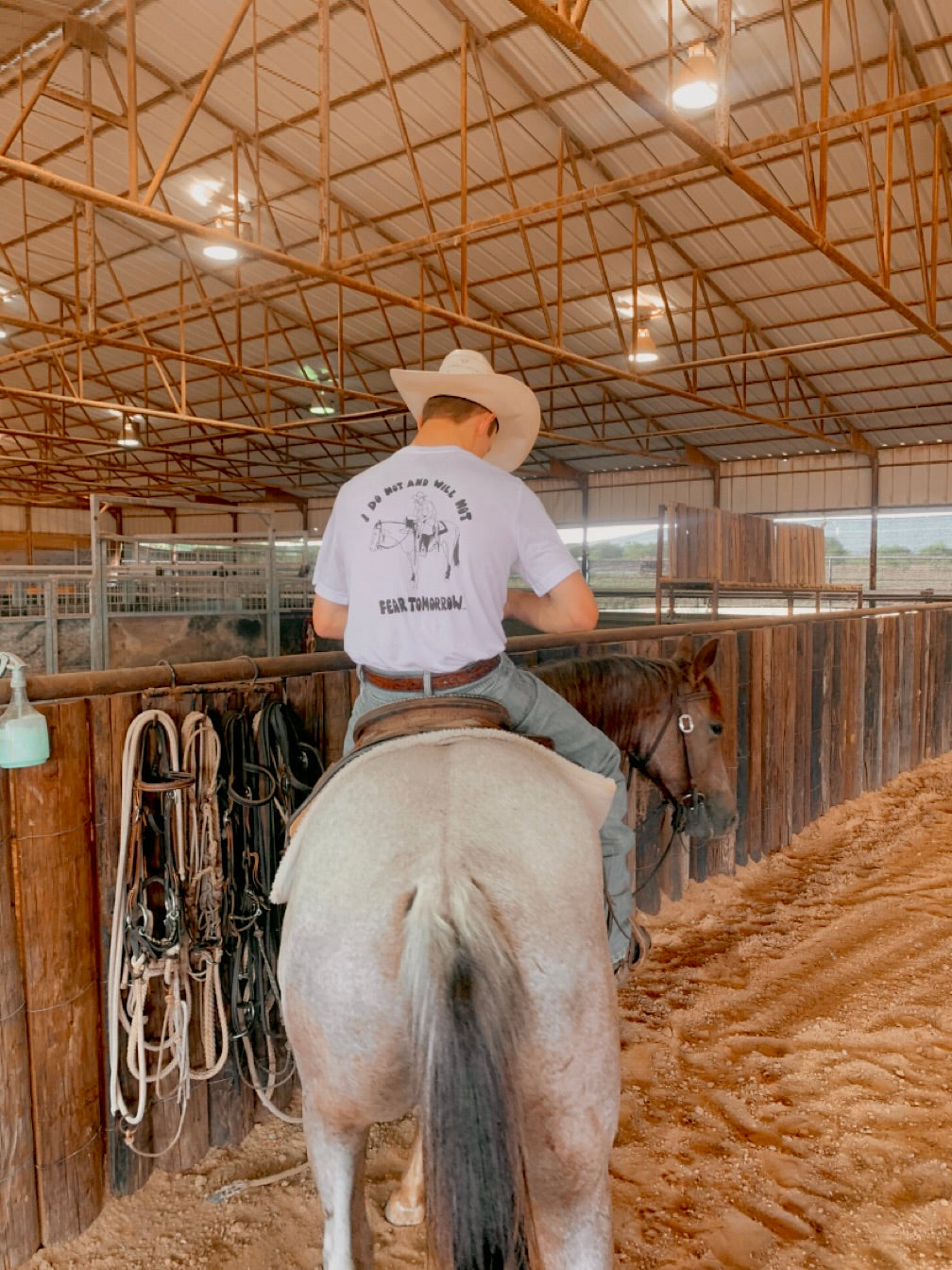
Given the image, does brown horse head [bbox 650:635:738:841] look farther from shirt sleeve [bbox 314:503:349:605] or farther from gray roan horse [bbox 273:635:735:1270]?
gray roan horse [bbox 273:635:735:1270]

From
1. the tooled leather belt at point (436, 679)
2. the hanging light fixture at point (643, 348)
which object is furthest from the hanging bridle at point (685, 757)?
the hanging light fixture at point (643, 348)

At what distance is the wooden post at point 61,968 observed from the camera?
7.49 ft

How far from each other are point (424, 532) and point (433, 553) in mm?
56

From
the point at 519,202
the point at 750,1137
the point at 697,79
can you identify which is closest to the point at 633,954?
the point at 750,1137

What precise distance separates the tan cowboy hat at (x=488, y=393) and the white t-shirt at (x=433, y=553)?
0.68 ft

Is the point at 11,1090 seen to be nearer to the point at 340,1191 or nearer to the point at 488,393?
the point at 340,1191

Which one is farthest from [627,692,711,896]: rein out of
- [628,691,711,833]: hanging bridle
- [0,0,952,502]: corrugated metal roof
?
[0,0,952,502]: corrugated metal roof

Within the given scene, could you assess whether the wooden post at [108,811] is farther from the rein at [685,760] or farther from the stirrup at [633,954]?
the rein at [685,760]

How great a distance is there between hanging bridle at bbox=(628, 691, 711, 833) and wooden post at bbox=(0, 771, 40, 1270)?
8.19 feet

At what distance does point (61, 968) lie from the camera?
2.35 metres

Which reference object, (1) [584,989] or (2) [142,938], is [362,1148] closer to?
(1) [584,989]

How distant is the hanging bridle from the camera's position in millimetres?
3682

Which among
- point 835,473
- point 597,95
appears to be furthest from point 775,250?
point 835,473

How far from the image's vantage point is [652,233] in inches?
543
